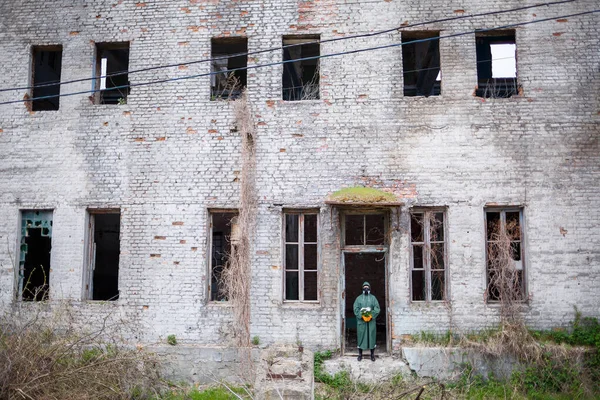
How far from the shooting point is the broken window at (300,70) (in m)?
9.45

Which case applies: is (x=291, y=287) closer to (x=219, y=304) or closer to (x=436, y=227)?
(x=219, y=304)

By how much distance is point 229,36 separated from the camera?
9312mm

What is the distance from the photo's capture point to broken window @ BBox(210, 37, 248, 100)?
9.26 m

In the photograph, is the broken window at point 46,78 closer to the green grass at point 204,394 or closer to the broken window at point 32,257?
the broken window at point 32,257

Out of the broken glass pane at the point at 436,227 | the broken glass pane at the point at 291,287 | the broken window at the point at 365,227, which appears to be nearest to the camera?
the broken glass pane at the point at 436,227

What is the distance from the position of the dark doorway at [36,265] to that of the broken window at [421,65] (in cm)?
845

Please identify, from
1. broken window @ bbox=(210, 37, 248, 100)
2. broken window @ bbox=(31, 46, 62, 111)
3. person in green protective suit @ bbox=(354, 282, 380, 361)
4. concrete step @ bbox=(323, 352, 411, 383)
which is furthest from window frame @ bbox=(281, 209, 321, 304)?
broken window @ bbox=(31, 46, 62, 111)

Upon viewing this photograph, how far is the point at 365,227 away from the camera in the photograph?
9062 millimetres

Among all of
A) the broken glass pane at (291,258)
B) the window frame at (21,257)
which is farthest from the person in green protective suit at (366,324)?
the window frame at (21,257)

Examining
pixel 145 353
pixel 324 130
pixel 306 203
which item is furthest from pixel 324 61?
pixel 145 353

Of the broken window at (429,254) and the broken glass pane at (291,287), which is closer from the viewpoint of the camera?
the broken window at (429,254)

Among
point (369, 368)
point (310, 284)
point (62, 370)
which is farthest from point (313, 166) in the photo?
point (62, 370)

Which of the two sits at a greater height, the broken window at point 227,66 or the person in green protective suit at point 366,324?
the broken window at point 227,66

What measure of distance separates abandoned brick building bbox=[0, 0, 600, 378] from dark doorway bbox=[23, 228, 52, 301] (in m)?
0.12
